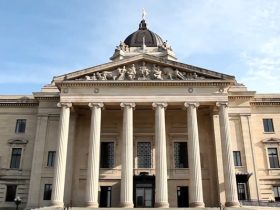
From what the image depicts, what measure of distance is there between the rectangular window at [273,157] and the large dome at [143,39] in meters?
27.6

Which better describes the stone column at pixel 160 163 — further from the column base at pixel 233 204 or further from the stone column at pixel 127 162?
the column base at pixel 233 204

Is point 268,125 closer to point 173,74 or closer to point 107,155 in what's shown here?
point 173,74

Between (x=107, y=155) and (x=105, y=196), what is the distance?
466 cm

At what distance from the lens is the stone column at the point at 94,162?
111 ft

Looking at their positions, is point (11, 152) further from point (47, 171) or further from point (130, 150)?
point (130, 150)

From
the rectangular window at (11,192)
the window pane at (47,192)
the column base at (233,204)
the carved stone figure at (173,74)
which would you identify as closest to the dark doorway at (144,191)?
the column base at (233,204)

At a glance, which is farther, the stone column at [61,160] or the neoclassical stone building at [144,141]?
the neoclassical stone building at [144,141]

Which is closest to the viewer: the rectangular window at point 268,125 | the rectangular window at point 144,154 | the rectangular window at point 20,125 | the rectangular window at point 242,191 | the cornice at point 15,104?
the rectangular window at point 242,191

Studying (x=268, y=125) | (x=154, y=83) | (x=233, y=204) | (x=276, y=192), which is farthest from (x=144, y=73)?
(x=276, y=192)

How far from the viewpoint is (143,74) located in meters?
38.0

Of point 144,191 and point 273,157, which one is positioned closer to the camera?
point 144,191

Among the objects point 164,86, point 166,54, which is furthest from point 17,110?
point 166,54

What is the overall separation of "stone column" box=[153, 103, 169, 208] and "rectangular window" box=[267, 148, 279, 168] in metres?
13.4

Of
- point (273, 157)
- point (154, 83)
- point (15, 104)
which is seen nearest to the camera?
point (154, 83)
